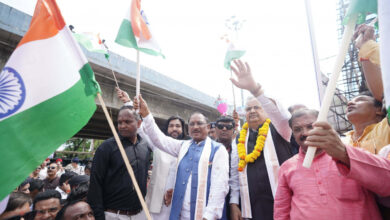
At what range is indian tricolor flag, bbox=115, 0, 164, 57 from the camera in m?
3.04

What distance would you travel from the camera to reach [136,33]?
3037 millimetres

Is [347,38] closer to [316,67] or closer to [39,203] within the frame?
[316,67]

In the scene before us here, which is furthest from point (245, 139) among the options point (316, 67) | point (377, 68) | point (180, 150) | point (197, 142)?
point (377, 68)

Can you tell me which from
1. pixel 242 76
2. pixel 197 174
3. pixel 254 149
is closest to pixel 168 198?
pixel 197 174

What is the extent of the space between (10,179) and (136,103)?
1.53 meters

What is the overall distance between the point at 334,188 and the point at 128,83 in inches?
280

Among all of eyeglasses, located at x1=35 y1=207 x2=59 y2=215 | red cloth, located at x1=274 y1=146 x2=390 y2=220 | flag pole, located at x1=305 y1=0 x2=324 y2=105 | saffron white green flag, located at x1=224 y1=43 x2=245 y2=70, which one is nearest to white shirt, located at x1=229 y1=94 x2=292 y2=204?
flag pole, located at x1=305 y1=0 x2=324 y2=105

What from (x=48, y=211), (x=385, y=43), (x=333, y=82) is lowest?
(x=48, y=211)

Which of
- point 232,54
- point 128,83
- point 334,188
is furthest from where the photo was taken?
point 128,83

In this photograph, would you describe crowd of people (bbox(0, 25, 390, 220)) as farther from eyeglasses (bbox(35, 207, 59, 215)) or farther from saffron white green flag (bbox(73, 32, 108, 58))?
saffron white green flag (bbox(73, 32, 108, 58))

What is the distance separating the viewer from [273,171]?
2578 millimetres

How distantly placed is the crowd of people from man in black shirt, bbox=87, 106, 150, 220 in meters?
0.01

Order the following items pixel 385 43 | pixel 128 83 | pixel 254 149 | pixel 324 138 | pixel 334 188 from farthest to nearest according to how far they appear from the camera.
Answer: pixel 128 83 → pixel 254 149 → pixel 334 188 → pixel 324 138 → pixel 385 43

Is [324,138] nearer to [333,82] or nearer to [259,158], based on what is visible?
[333,82]
